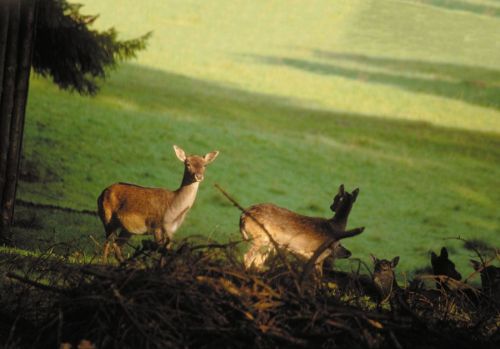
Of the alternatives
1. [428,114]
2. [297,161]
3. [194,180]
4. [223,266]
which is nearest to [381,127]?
[428,114]

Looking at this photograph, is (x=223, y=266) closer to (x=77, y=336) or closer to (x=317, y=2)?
(x=77, y=336)

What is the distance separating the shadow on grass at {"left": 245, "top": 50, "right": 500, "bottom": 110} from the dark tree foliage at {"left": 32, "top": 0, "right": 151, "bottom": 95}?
17.2ft

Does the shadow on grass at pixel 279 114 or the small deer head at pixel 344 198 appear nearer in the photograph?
the small deer head at pixel 344 198

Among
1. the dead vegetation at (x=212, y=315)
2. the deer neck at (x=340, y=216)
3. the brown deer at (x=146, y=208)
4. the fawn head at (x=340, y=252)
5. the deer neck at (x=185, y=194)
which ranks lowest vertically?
the brown deer at (x=146, y=208)

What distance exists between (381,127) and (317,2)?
8.22ft

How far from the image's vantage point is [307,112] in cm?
1639

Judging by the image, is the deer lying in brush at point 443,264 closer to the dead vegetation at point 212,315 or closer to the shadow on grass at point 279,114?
the dead vegetation at point 212,315

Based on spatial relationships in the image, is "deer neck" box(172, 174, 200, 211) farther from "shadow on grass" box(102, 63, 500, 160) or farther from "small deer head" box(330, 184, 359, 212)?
"shadow on grass" box(102, 63, 500, 160)

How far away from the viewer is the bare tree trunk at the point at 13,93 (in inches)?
310

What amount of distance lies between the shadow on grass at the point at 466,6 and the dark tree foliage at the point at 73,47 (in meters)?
6.66

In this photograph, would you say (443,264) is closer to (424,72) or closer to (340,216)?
(340,216)

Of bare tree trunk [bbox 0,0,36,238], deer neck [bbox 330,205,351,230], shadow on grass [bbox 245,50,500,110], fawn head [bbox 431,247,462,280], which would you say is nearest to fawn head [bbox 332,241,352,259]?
deer neck [bbox 330,205,351,230]

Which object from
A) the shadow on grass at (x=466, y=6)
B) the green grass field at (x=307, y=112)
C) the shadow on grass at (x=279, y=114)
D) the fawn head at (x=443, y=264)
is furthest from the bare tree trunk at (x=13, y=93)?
the shadow on grass at (x=466, y=6)

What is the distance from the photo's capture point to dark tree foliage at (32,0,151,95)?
11641mm
